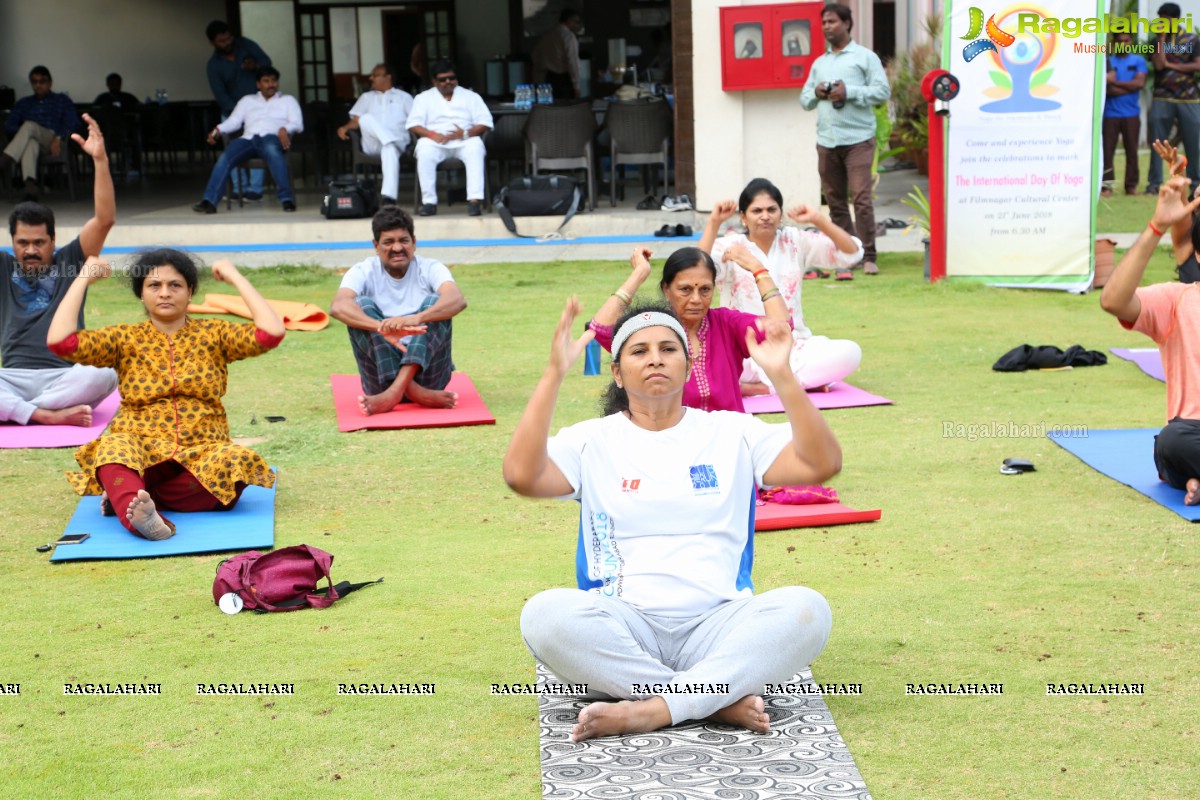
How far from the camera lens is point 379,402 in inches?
270

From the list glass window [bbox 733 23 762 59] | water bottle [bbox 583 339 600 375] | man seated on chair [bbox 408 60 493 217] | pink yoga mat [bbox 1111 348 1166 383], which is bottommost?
pink yoga mat [bbox 1111 348 1166 383]

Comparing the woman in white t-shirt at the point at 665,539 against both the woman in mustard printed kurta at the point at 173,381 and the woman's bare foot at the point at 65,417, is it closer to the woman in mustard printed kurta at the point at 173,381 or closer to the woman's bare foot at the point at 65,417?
the woman in mustard printed kurta at the point at 173,381

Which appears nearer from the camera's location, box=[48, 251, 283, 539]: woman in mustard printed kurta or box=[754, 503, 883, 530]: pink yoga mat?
box=[754, 503, 883, 530]: pink yoga mat

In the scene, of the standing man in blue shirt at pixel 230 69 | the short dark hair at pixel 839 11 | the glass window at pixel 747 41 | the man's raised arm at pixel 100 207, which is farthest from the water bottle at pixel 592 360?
the standing man in blue shirt at pixel 230 69

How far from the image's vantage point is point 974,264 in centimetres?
1007

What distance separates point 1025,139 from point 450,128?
5279 millimetres

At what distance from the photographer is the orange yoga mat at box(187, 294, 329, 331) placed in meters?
9.29

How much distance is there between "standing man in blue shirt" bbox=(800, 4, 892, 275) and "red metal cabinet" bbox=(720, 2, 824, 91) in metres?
1.46

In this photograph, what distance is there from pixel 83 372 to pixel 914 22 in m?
15.4

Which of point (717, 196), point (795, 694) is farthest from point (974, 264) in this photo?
point (795, 694)

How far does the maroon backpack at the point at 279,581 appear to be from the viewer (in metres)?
4.19

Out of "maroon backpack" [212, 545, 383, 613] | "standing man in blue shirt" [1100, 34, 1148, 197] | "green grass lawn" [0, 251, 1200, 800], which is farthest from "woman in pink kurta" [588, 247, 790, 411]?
"standing man in blue shirt" [1100, 34, 1148, 197]

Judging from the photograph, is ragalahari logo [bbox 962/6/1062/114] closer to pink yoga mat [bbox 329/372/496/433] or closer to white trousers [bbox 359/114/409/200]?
pink yoga mat [bbox 329/372/496/433]

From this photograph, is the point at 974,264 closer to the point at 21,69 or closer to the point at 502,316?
the point at 502,316
